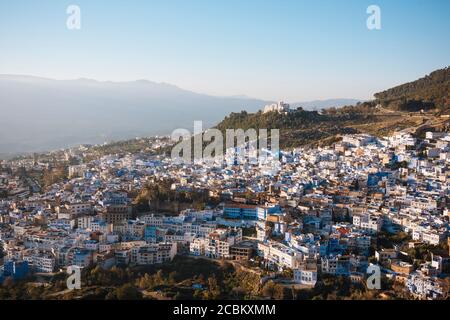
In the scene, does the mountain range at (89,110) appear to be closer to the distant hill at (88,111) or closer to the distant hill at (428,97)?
the distant hill at (88,111)

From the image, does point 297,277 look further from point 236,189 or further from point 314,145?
point 314,145

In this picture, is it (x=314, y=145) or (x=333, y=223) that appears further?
(x=314, y=145)

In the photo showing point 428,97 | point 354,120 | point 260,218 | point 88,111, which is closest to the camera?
point 260,218

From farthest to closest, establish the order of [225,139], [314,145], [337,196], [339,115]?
1. [339,115]
2. [225,139]
3. [314,145]
4. [337,196]

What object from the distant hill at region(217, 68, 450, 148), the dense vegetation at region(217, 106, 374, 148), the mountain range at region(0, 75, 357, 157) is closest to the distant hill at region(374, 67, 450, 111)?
the distant hill at region(217, 68, 450, 148)

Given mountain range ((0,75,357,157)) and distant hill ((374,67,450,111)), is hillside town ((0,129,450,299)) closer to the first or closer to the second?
distant hill ((374,67,450,111))


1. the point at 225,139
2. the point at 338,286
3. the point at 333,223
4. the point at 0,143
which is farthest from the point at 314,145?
the point at 0,143

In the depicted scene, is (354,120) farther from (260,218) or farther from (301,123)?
(260,218)

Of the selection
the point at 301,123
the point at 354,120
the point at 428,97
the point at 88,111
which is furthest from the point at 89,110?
the point at 428,97
